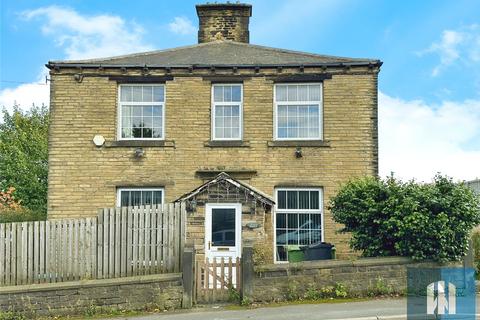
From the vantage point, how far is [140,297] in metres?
11.1

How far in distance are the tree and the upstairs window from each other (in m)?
21.4

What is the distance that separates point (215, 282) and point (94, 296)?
2.49 metres

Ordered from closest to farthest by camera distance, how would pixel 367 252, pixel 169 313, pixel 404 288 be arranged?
pixel 169 313
pixel 404 288
pixel 367 252

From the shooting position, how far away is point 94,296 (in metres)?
11.1

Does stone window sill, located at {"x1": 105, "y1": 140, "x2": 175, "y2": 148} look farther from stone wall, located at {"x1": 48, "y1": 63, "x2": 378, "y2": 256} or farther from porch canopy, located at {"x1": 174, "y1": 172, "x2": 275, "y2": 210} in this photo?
porch canopy, located at {"x1": 174, "y1": 172, "x2": 275, "y2": 210}

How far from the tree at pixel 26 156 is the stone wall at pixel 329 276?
2808 centimetres

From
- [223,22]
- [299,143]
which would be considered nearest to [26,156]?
[223,22]

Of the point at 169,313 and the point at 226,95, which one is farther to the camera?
the point at 226,95

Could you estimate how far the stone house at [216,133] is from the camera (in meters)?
16.6

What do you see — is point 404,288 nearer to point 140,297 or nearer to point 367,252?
point 367,252

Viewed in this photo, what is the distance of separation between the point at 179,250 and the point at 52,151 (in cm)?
700

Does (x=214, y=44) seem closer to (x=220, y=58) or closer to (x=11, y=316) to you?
(x=220, y=58)

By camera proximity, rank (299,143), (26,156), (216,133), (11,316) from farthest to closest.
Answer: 1. (26,156)
2. (216,133)
3. (299,143)
4. (11,316)

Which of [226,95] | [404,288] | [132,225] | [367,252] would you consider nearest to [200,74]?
[226,95]
